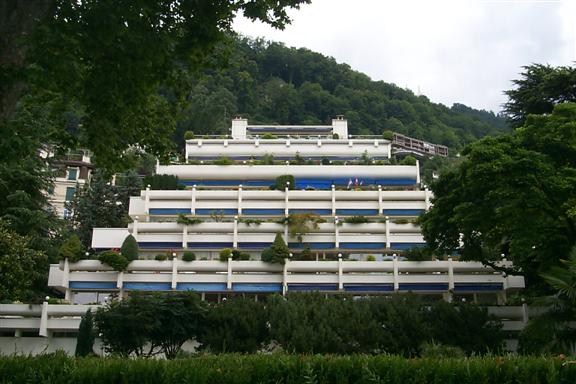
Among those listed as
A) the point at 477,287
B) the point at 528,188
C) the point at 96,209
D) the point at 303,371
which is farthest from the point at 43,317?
the point at 303,371

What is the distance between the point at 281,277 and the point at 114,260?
1177 cm

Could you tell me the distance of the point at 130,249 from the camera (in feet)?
140

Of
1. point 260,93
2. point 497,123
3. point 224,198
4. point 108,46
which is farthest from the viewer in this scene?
point 497,123

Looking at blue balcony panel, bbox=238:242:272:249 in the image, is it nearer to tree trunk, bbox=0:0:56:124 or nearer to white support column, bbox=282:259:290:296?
white support column, bbox=282:259:290:296

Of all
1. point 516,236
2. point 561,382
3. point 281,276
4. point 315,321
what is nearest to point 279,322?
point 315,321

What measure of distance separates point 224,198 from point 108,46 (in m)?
41.6

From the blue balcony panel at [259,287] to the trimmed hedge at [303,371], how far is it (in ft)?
113

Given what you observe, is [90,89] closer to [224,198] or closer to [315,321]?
[315,321]

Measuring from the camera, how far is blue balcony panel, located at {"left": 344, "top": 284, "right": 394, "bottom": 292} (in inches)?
1686

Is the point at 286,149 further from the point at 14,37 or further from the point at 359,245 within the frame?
the point at 14,37

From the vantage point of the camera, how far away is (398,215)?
52.6m

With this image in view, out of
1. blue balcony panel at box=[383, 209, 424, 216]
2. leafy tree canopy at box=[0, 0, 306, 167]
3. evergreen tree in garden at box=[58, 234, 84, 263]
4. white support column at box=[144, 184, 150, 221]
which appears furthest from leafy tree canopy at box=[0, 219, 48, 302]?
blue balcony panel at box=[383, 209, 424, 216]

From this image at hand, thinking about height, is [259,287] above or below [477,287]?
below

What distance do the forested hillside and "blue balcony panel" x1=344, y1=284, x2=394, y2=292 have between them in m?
46.4
